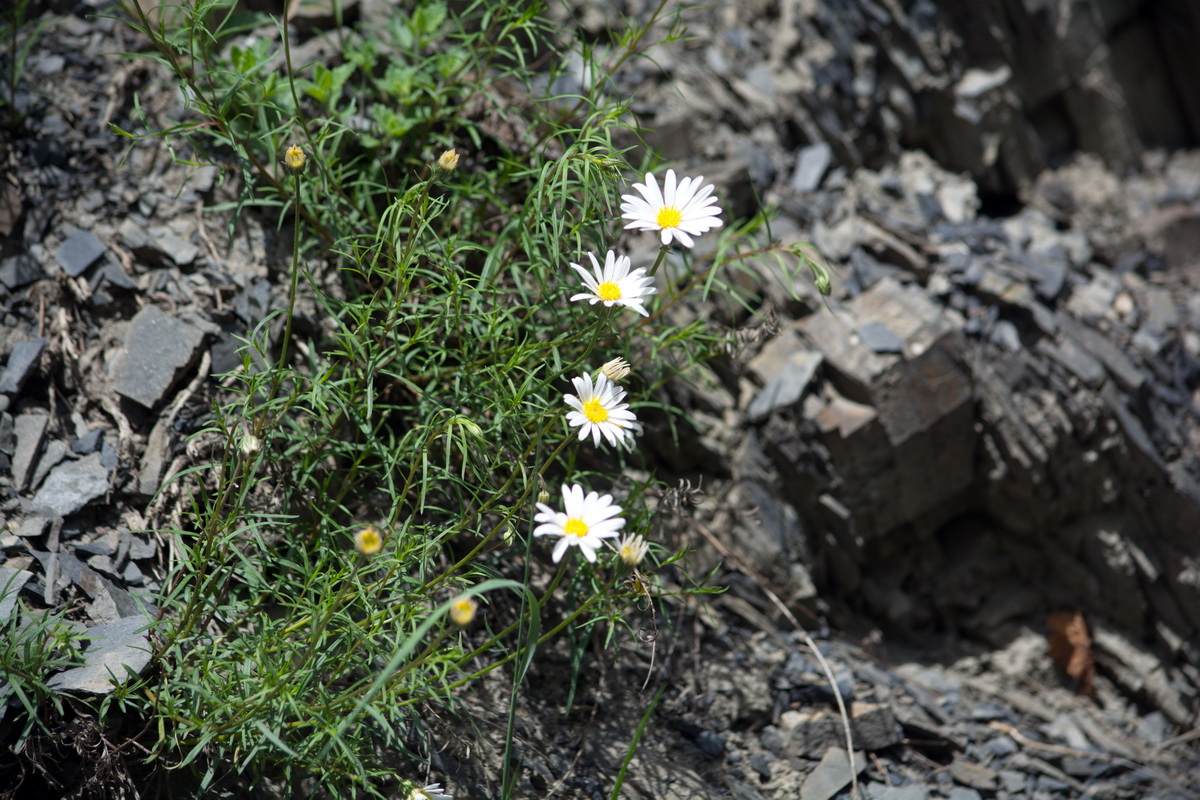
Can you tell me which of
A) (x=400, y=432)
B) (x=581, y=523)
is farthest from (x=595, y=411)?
(x=400, y=432)

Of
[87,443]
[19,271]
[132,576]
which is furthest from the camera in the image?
[19,271]

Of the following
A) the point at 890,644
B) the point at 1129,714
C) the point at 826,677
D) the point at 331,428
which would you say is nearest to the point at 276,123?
the point at 331,428

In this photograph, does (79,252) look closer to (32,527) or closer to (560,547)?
(32,527)

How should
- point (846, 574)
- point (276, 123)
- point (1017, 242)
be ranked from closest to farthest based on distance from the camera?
point (276, 123), point (846, 574), point (1017, 242)

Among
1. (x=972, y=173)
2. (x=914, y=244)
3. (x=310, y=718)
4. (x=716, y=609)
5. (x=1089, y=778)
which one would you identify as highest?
(x=972, y=173)

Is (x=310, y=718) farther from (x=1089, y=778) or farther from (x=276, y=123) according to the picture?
(x=1089, y=778)

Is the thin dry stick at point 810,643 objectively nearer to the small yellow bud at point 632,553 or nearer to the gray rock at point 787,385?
the gray rock at point 787,385

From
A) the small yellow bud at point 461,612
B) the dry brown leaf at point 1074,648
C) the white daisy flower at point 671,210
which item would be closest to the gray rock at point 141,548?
the small yellow bud at point 461,612
